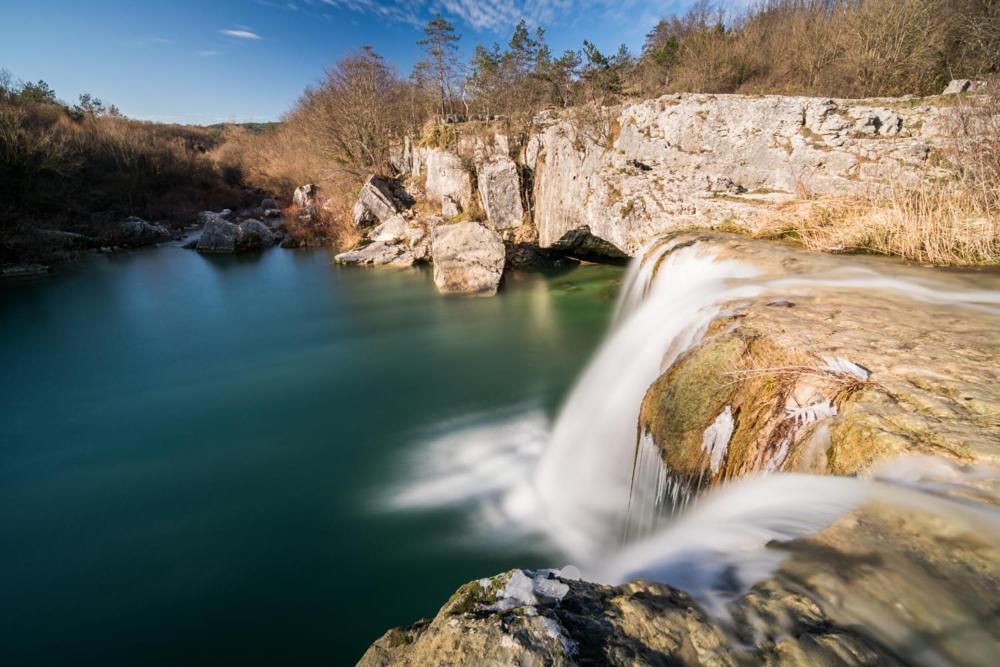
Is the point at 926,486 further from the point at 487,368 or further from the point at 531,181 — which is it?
the point at 531,181

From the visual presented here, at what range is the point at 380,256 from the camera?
51.5 feet

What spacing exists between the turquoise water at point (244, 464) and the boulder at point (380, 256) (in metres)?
4.52

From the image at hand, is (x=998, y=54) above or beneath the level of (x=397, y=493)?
above

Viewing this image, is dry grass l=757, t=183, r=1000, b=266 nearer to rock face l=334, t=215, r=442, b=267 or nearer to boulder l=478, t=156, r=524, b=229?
boulder l=478, t=156, r=524, b=229

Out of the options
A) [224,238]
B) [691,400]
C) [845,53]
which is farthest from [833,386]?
[224,238]

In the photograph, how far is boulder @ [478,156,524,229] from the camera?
13.8 metres

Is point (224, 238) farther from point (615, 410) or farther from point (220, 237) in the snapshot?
point (615, 410)

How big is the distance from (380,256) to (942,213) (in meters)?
14.7

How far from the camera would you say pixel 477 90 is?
2077 cm

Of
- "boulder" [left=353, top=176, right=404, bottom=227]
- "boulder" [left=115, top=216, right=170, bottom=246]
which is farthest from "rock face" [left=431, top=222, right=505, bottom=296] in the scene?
"boulder" [left=115, top=216, right=170, bottom=246]

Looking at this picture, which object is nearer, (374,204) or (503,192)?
(503,192)

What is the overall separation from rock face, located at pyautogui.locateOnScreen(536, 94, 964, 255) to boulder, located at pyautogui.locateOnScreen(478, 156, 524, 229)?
1.97m

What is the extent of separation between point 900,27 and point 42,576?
18.3 meters

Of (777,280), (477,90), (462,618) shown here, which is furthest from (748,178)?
(477,90)
